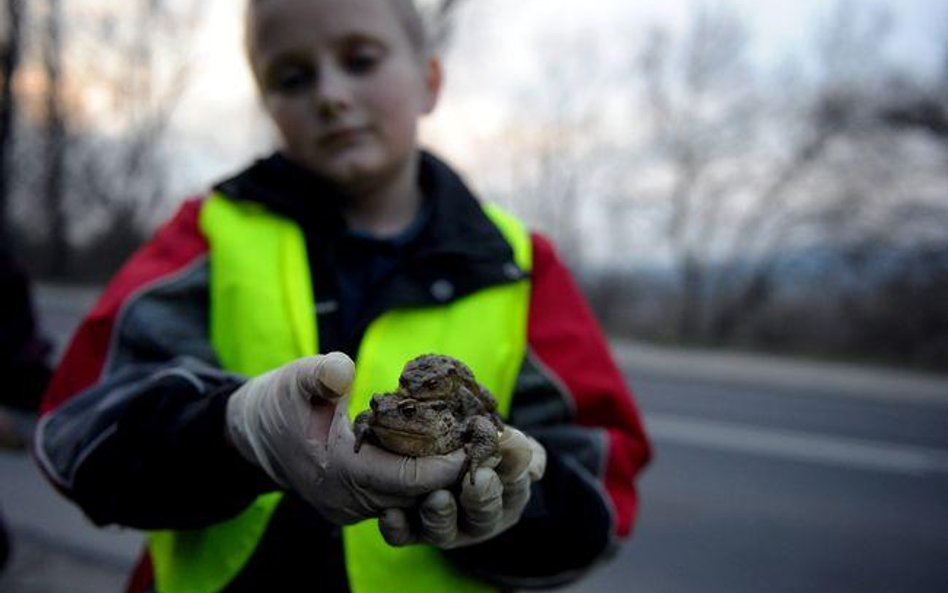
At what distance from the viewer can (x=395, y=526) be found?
107 centimetres

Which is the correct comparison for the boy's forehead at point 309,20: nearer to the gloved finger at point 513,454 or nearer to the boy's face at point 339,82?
the boy's face at point 339,82

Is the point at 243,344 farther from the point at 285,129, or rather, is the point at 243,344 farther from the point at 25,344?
the point at 25,344

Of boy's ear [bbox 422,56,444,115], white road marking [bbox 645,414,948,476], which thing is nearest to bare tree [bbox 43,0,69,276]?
white road marking [bbox 645,414,948,476]

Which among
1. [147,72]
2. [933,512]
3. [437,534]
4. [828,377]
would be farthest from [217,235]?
[147,72]

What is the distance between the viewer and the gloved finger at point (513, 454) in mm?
1122

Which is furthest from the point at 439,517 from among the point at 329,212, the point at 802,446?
the point at 802,446

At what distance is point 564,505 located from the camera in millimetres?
1599

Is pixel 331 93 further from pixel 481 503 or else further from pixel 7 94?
pixel 7 94

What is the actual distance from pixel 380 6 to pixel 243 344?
0.82 m

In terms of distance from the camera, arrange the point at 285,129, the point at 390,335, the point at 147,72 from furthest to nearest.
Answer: the point at 147,72 → the point at 285,129 → the point at 390,335

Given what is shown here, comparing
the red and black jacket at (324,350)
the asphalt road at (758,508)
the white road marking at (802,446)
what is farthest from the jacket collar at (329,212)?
the white road marking at (802,446)

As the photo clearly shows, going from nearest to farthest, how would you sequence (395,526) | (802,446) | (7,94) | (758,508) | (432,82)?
(395,526) → (432,82) → (758,508) → (802,446) → (7,94)

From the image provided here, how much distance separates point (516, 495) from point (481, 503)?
15cm

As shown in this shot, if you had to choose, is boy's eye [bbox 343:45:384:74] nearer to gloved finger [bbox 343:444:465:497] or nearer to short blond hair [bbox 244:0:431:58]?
short blond hair [bbox 244:0:431:58]
